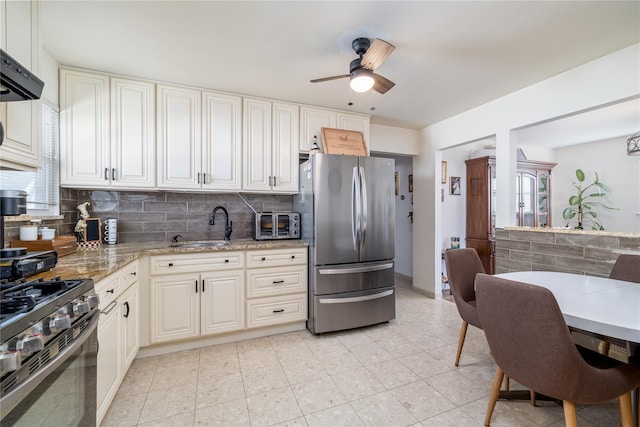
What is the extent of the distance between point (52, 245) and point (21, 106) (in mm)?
966

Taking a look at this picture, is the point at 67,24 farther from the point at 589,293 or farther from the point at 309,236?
the point at 589,293

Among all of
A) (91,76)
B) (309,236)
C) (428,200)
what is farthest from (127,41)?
(428,200)

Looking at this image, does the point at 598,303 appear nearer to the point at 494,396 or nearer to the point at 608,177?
the point at 494,396

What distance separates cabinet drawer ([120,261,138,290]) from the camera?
1.89m

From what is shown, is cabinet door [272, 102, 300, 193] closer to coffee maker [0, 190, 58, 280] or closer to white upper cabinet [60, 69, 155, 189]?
white upper cabinet [60, 69, 155, 189]

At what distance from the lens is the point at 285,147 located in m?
3.07

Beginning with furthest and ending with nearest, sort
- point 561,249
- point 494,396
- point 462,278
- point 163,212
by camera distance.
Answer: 1. point 163,212
2. point 561,249
3. point 462,278
4. point 494,396

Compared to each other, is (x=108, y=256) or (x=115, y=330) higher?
(x=108, y=256)

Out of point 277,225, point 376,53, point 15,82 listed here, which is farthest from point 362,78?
point 15,82

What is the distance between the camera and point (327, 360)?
2.29m

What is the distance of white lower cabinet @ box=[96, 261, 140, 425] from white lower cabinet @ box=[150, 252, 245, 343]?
185 millimetres

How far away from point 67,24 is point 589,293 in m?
3.71

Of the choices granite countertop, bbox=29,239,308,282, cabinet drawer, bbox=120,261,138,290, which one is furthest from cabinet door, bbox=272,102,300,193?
cabinet drawer, bbox=120,261,138,290

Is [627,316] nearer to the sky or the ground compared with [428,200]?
nearer to the ground
